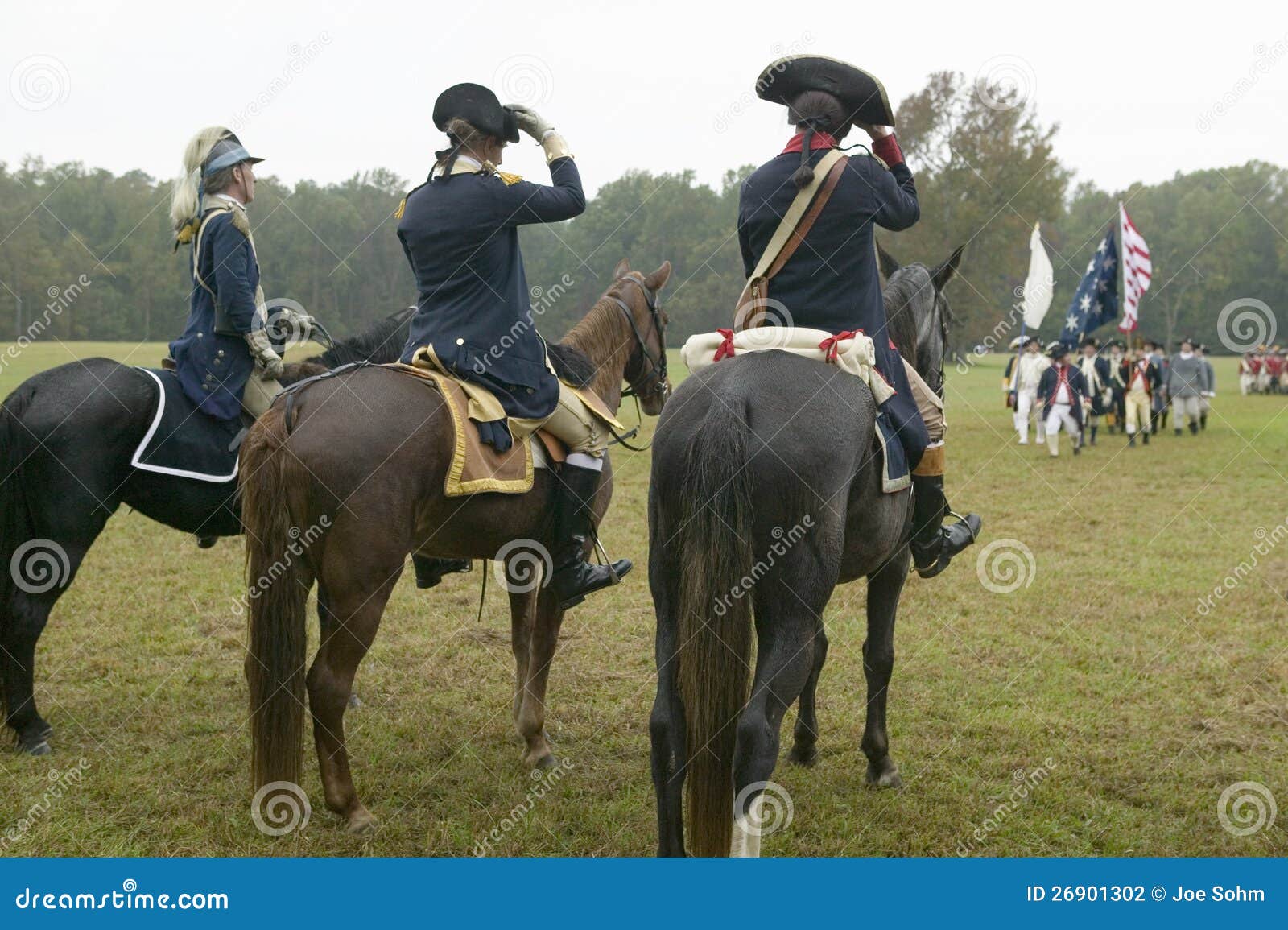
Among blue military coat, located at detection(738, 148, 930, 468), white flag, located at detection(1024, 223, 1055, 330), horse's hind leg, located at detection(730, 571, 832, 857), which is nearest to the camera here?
horse's hind leg, located at detection(730, 571, 832, 857)

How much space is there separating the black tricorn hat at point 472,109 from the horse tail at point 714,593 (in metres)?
1.92

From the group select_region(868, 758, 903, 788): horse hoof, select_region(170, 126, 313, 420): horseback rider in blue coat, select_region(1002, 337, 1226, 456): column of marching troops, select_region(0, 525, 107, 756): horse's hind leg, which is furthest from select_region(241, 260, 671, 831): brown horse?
select_region(1002, 337, 1226, 456): column of marching troops

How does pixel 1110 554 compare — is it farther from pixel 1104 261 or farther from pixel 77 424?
pixel 1104 261

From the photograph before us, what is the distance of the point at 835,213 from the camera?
14.4ft

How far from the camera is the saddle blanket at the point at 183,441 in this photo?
5699 mm

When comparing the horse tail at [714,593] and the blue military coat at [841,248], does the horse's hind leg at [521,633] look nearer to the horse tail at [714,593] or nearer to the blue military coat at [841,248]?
the horse tail at [714,593]

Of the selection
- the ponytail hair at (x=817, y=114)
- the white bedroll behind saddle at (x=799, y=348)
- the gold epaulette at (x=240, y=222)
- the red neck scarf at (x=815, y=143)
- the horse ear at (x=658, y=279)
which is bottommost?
the white bedroll behind saddle at (x=799, y=348)

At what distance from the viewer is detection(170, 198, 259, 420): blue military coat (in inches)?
223

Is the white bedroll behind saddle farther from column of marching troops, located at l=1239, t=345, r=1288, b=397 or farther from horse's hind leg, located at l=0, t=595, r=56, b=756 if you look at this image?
column of marching troops, located at l=1239, t=345, r=1288, b=397

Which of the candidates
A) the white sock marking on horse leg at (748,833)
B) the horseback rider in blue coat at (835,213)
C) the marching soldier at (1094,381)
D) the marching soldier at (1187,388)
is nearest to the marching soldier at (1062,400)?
the marching soldier at (1094,381)

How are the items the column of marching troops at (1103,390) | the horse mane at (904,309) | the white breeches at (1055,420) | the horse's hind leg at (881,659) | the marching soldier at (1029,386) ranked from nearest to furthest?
1. the horse mane at (904,309)
2. the horse's hind leg at (881,659)
3. the white breeches at (1055,420)
4. the column of marching troops at (1103,390)
5. the marching soldier at (1029,386)

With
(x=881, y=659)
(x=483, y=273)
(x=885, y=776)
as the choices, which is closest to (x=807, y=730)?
(x=885, y=776)

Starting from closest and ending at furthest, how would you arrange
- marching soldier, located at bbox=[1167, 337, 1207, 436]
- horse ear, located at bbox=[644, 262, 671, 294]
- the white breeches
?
horse ear, located at bbox=[644, 262, 671, 294], the white breeches, marching soldier, located at bbox=[1167, 337, 1207, 436]

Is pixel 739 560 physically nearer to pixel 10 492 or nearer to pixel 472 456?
pixel 472 456
